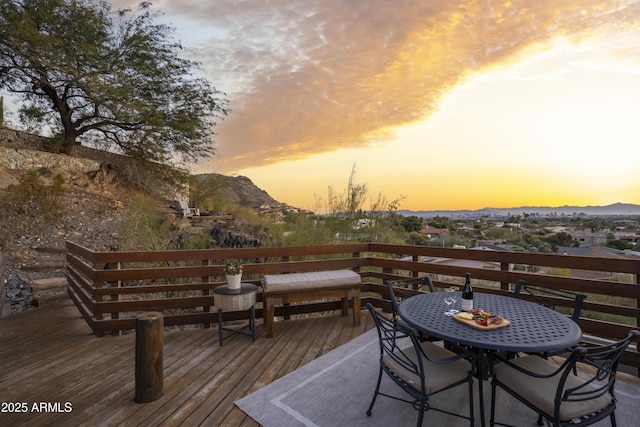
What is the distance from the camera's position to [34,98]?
1115 cm

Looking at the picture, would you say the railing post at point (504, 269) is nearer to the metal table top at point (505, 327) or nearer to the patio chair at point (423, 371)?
the metal table top at point (505, 327)

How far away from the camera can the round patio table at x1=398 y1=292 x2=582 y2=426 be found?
1.66 m

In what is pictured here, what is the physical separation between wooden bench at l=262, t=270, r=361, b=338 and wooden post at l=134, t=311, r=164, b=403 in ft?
4.15

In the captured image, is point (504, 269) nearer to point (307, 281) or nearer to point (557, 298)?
point (557, 298)

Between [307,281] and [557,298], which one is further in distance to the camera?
[307,281]

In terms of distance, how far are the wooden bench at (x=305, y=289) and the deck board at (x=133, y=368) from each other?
29cm

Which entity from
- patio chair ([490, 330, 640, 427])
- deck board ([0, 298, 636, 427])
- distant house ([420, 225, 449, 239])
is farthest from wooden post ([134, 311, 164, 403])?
distant house ([420, 225, 449, 239])

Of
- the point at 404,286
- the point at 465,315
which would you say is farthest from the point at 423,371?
the point at 404,286

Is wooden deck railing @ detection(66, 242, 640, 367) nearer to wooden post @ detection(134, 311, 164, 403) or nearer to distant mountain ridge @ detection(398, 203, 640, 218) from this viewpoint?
wooden post @ detection(134, 311, 164, 403)

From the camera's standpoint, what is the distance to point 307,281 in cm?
356

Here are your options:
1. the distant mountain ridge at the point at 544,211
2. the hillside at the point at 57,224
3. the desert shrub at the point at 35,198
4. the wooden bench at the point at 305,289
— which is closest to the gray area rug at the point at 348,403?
the wooden bench at the point at 305,289

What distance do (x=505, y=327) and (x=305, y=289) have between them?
203 centimetres

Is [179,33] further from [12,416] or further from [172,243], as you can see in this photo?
[12,416]

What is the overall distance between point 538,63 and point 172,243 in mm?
7511
